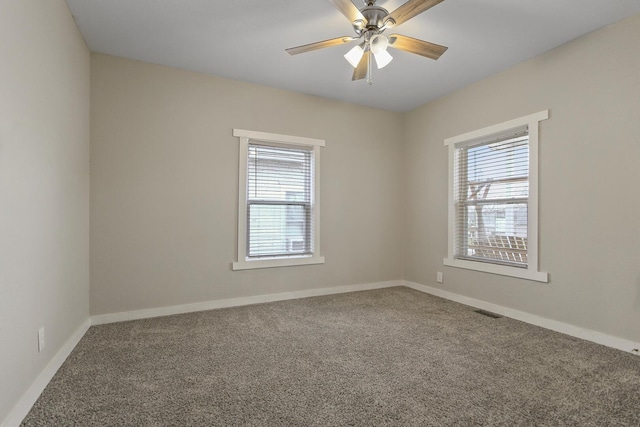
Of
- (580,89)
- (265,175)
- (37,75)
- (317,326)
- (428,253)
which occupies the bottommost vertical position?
(317,326)

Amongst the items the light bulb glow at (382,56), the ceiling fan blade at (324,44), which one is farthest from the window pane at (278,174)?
the light bulb glow at (382,56)

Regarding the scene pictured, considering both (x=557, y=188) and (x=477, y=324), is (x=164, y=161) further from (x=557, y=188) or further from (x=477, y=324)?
(x=557, y=188)

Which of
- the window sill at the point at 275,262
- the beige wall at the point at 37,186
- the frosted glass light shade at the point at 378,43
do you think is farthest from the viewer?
the window sill at the point at 275,262

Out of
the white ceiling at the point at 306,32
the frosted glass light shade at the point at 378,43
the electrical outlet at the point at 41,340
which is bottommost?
the electrical outlet at the point at 41,340

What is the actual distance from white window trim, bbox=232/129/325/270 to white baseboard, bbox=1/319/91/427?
153 centimetres

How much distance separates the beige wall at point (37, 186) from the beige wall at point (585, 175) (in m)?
3.84

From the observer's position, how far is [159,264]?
10.5ft

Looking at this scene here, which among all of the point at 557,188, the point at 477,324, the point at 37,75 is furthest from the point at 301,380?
the point at 557,188

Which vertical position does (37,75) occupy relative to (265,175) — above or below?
above

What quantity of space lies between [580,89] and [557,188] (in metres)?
0.85

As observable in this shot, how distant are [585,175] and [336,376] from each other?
8.59ft

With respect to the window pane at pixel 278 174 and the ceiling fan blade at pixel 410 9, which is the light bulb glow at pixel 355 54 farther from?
the window pane at pixel 278 174

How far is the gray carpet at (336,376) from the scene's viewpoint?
1.60 metres

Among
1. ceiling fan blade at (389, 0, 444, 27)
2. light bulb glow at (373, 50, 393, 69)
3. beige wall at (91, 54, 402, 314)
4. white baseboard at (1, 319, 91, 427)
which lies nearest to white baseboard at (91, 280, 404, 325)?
beige wall at (91, 54, 402, 314)
